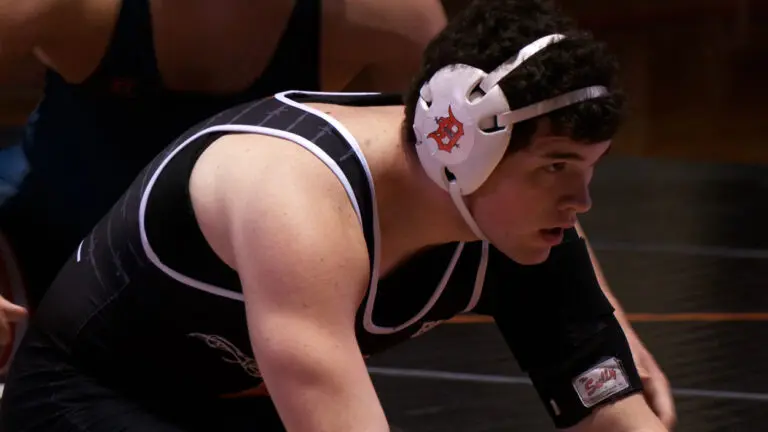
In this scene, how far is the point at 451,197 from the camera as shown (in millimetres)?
1377

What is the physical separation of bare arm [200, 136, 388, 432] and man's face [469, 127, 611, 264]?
0.16 metres

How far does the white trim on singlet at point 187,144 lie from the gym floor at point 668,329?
3.54ft

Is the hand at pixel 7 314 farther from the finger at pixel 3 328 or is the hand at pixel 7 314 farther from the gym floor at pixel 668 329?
the gym floor at pixel 668 329

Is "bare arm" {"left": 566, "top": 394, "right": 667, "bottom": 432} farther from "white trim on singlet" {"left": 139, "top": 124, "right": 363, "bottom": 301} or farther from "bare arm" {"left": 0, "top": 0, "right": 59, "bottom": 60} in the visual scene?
"bare arm" {"left": 0, "top": 0, "right": 59, "bottom": 60}

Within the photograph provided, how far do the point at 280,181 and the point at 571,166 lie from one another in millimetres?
295

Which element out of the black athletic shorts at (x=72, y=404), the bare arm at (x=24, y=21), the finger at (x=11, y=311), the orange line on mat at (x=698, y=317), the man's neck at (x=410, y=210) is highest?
the bare arm at (x=24, y=21)

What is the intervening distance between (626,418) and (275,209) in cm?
60

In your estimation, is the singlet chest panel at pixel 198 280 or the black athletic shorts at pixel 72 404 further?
the black athletic shorts at pixel 72 404

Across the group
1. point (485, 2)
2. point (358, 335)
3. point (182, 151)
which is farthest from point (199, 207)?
point (485, 2)

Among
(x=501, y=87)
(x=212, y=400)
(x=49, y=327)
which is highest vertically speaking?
(x=501, y=87)

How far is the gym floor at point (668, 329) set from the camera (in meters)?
2.52

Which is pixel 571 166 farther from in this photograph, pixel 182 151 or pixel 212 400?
pixel 212 400

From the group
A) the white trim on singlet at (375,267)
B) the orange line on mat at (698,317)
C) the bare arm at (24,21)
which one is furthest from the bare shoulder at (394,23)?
the orange line on mat at (698,317)

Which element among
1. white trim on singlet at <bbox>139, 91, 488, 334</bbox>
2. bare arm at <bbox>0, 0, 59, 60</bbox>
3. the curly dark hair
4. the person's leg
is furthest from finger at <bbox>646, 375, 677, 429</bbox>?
bare arm at <bbox>0, 0, 59, 60</bbox>
